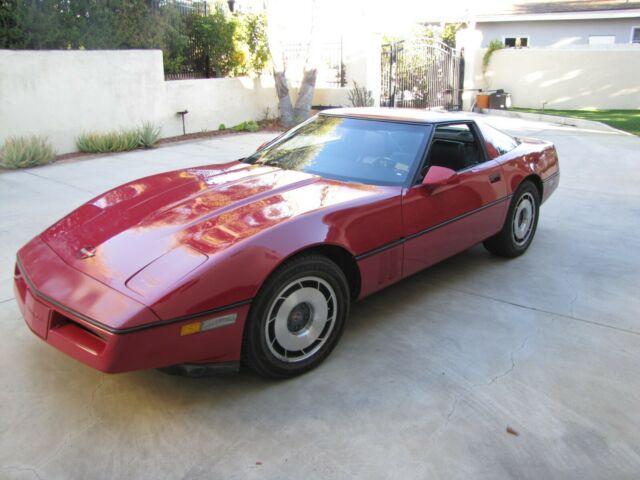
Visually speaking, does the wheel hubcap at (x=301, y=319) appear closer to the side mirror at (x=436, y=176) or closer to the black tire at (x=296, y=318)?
the black tire at (x=296, y=318)

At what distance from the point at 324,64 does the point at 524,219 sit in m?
12.2

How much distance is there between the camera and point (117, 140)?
10.5m

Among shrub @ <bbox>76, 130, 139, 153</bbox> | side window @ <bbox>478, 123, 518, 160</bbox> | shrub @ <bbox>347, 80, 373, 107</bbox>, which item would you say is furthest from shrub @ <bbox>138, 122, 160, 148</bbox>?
side window @ <bbox>478, 123, 518, 160</bbox>

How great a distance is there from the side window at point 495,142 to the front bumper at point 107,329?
9.34 feet

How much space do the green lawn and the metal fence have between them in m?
6.72

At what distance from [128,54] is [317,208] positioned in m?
9.25

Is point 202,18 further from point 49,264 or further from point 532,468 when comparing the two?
point 532,468

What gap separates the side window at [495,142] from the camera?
480 centimetres

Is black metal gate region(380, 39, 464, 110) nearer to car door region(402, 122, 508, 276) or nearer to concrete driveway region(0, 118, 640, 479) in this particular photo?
car door region(402, 122, 508, 276)

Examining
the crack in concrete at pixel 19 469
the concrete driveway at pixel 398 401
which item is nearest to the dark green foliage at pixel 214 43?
the concrete driveway at pixel 398 401

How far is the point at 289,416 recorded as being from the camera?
2895mm

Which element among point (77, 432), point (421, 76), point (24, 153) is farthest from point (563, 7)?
point (77, 432)

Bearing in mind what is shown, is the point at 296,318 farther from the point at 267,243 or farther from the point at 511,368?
the point at 511,368

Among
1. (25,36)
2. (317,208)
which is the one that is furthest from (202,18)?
(317,208)
